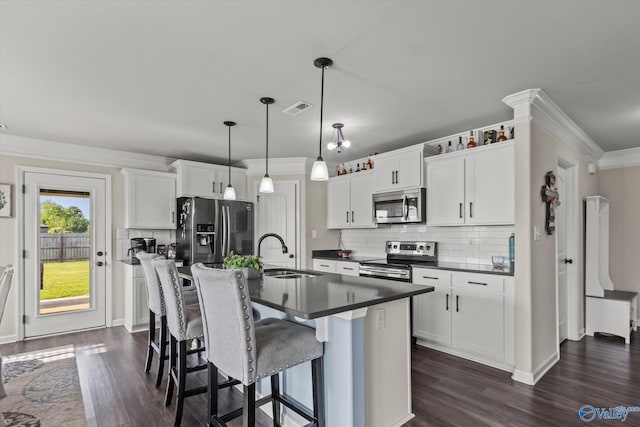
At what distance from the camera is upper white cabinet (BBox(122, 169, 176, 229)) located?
454 centimetres

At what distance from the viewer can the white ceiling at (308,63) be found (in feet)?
5.90

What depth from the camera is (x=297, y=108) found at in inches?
124

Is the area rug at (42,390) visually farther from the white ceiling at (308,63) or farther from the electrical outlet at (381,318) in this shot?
the white ceiling at (308,63)

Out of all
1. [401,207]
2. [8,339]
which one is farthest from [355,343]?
[8,339]

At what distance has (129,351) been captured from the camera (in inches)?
142

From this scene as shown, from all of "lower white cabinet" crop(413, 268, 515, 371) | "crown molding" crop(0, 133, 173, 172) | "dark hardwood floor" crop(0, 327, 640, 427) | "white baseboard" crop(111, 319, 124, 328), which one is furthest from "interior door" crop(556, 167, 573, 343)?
"white baseboard" crop(111, 319, 124, 328)

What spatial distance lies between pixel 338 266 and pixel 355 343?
2.90 metres

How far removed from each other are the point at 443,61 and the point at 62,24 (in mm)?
2314

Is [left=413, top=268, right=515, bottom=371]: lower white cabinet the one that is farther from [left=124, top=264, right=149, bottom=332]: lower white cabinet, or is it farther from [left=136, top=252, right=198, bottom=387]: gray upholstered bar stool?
[left=124, top=264, right=149, bottom=332]: lower white cabinet

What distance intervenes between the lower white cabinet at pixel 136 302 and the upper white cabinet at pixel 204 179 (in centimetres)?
119

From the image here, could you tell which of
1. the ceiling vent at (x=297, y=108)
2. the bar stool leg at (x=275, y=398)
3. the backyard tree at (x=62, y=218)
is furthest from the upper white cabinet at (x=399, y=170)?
the backyard tree at (x=62, y=218)

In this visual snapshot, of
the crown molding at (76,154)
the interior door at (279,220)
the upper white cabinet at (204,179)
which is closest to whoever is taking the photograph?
the crown molding at (76,154)

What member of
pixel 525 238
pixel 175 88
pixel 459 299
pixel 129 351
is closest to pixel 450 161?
pixel 525 238

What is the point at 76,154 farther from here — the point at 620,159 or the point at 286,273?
the point at 620,159
